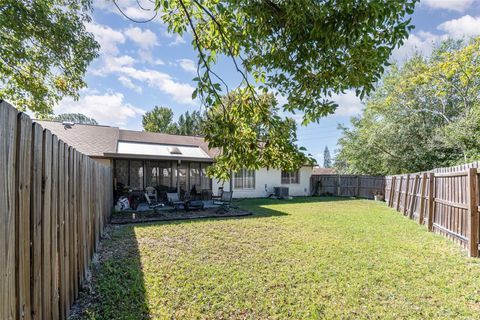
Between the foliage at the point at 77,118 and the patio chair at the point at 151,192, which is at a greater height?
the foliage at the point at 77,118

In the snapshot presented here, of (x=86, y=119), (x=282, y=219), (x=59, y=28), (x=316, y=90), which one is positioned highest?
(x=86, y=119)

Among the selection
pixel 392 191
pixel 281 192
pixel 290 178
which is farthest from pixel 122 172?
pixel 392 191

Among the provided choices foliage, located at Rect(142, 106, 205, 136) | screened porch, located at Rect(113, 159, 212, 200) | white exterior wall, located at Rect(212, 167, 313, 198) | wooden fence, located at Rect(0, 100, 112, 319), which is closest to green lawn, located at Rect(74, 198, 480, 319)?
wooden fence, located at Rect(0, 100, 112, 319)

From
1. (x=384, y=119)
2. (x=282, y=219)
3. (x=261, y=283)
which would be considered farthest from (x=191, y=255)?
(x=384, y=119)

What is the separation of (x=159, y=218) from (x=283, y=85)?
26.0 feet

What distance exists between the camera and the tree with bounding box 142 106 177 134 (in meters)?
37.2

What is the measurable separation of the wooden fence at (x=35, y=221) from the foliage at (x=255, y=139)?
134 cm

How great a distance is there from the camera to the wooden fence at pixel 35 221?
143cm

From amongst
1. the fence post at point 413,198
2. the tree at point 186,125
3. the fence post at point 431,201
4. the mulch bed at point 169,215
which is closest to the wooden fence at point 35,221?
the mulch bed at point 169,215

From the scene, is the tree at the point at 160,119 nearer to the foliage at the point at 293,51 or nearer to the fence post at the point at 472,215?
the fence post at the point at 472,215

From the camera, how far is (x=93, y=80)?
8.00m

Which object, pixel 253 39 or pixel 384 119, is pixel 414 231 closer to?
pixel 253 39

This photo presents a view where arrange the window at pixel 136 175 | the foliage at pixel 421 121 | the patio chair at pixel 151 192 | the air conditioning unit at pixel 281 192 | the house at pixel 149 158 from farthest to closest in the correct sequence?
1. the air conditioning unit at pixel 281 192
2. the foliage at pixel 421 121
3. the window at pixel 136 175
4. the house at pixel 149 158
5. the patio chair at pixel 151 192

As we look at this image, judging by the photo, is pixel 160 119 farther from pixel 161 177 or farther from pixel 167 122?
pixel 161 177
